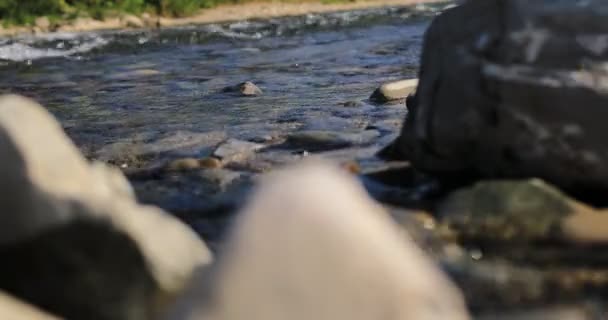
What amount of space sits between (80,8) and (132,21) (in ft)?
8.62

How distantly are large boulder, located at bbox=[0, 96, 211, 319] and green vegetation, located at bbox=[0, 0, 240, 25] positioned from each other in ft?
82.9

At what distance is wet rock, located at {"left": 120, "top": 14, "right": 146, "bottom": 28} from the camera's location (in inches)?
1053

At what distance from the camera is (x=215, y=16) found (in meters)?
31.0

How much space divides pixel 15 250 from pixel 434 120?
183 centimetres

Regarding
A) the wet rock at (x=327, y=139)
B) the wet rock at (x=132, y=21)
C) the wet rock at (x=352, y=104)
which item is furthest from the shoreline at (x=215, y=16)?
the wet rock at (x=327, y=139)

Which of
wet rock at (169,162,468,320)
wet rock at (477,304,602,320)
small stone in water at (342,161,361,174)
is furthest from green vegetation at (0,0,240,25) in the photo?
wet rock at (169,162,468,320)

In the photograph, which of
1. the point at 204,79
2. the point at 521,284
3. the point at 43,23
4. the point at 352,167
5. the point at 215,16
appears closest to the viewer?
the point at 521,284

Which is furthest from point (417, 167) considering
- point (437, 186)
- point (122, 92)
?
point (122, 92)

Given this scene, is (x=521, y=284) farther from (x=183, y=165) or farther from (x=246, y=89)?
(x=246, y=89)

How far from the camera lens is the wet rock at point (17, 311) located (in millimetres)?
2426

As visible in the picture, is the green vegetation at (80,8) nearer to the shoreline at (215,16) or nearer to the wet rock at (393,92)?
the shoreline at (215,16)

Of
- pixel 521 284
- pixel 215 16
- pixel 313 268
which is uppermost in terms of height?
pixel 313 268

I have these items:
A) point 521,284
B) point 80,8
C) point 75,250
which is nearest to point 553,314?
point 521,284

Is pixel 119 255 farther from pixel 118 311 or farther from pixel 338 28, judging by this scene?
pixel 338 28
